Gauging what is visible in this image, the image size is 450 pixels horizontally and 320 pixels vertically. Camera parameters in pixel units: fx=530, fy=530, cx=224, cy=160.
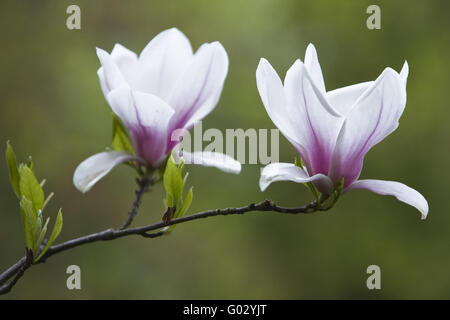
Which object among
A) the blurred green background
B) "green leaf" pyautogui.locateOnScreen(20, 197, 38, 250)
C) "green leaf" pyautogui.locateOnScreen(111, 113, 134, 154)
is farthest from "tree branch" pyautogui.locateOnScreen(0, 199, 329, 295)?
the blurred green background

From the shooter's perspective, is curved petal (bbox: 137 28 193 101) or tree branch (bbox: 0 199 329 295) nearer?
tree branch (bbox: 0 199 329 295)

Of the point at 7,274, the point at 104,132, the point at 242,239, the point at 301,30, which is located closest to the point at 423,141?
the point at 301,30

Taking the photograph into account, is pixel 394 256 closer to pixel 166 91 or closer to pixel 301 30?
pixel 301 30

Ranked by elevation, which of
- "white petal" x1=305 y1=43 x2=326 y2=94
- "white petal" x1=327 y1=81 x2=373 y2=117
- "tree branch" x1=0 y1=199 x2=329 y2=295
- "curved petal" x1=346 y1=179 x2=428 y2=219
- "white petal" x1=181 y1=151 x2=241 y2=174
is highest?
"white petal" x1=305 y1=43 x2=326 y2=94

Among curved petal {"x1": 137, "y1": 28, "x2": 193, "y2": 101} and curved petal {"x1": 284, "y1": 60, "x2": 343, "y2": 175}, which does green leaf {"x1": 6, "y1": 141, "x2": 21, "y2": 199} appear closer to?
curved petal {"x1": 137, "y1": 28, "x2": 193, "y2": 101}

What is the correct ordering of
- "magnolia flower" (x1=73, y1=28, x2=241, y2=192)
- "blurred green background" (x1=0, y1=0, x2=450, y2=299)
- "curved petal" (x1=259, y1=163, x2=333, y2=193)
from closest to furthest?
"curved petal" (x1=259, y1=163, x2=333, y2=193) < "magnolia flower" (x1=73, y1=28, x2=241, y2=192) < "blurred green background" (x1=0, y1=0, x2=450, y2=299)

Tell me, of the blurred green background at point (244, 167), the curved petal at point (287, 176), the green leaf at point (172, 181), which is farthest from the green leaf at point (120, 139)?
the blurred green background at point (244, 167)

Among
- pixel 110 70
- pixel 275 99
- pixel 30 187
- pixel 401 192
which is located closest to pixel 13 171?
pixel 30 187
